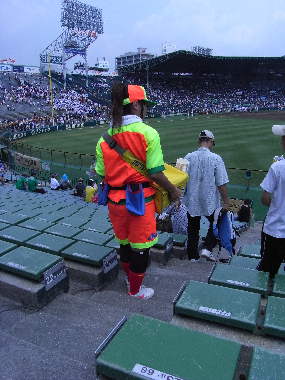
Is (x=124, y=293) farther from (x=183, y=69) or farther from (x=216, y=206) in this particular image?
(x=183, y=69)

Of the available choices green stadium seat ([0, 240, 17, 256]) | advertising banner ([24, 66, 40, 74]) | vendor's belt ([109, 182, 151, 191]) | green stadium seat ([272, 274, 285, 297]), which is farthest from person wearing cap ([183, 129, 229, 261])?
advertising banner ([24, 66, 40, 74])

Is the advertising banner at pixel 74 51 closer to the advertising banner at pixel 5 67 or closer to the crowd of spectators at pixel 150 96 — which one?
the crowd of spectators at pixel 150 96

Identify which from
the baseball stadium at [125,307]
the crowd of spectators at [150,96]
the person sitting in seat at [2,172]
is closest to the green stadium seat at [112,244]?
the baseball stadium at [125,307]

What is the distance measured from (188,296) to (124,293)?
116 centimetres

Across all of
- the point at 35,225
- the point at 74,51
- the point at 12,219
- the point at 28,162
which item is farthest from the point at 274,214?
the point at 74,51

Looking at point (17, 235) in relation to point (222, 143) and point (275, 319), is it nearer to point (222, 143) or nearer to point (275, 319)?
point (275, 319)

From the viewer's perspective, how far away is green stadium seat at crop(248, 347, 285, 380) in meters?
1.70

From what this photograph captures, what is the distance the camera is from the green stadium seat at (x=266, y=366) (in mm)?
1696

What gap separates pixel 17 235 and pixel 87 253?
110 centimetres

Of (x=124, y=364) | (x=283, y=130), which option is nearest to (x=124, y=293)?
(x=124, y=364)

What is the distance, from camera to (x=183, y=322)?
239 centimetres

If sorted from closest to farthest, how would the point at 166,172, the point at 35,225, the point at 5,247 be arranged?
the point at 5,247 → the point at 166,172 → the point at 35,225

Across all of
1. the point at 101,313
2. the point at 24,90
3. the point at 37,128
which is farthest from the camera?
the point at 24,90

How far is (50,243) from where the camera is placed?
3.88m
